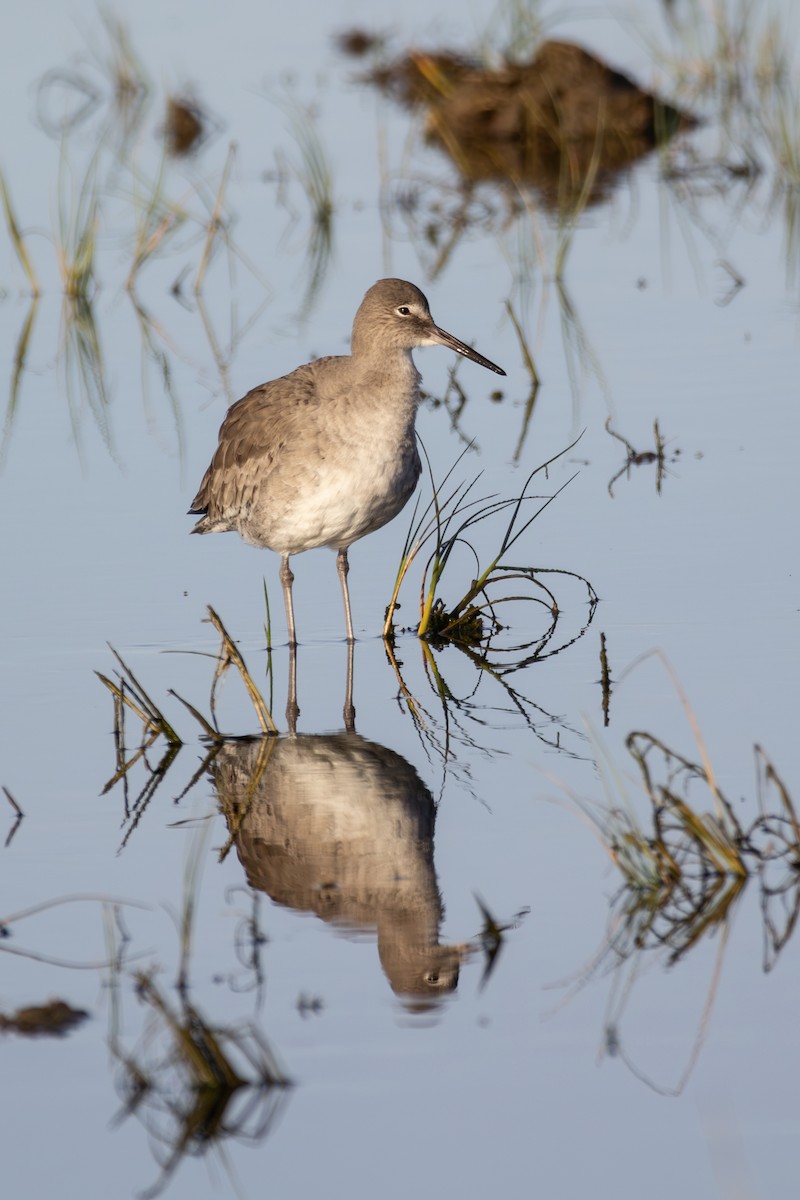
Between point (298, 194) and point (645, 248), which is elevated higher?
point (298, 194)

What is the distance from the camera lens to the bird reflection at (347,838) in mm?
5191

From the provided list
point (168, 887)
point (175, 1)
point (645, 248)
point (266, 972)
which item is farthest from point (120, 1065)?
point (175, 1)

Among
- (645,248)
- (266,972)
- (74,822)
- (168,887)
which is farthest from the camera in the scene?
(645,248)

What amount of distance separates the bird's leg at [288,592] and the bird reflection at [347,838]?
43.9 inches

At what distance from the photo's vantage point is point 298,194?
17.4 m

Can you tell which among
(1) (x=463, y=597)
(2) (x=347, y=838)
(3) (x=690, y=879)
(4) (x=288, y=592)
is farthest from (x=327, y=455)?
(3) (x=690, y=879)

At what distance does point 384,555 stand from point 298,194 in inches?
353

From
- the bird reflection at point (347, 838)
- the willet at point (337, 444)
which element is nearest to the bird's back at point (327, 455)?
the willet at point (337, 444)

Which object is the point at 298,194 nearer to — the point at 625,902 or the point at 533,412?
the point at 533,412

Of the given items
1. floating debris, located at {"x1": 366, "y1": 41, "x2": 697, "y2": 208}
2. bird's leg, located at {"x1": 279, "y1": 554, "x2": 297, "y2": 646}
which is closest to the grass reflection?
bird's leg, located at {"x1": 279, "y1": 554, "x2": 297, "y2": 646}

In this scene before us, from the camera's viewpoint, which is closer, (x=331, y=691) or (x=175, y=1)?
(x=331, y=691)

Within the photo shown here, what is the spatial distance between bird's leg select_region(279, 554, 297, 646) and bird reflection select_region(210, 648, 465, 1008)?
112 centimetres

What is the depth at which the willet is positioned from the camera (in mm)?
7801

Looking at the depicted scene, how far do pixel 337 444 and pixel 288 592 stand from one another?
0.75m
